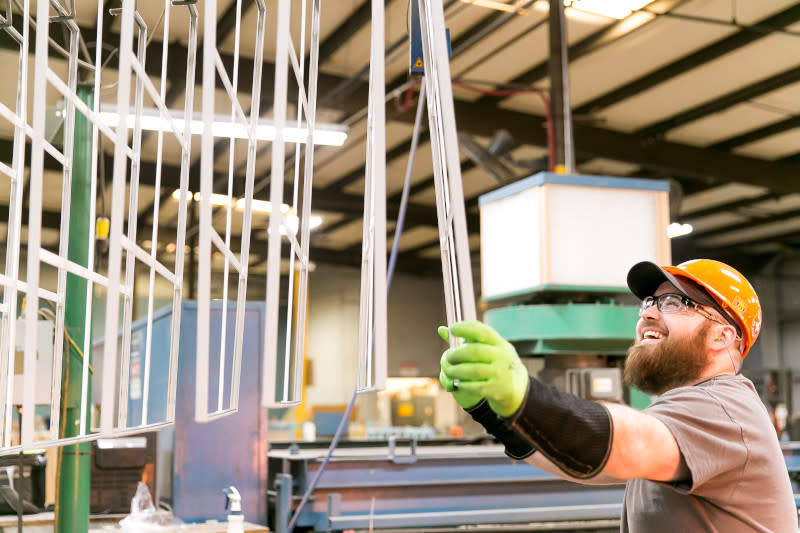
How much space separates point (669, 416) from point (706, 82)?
7811mm

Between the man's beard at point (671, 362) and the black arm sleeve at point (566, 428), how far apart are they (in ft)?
2.09

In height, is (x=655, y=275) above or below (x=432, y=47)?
below

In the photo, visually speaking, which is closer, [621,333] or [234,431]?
[621,333]

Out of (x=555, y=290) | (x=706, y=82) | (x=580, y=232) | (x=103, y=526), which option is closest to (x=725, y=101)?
(x=706, y=82)

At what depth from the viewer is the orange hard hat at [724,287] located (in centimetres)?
175

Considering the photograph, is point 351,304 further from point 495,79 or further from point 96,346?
point 96,346

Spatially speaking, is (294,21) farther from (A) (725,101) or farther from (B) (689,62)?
(A) (725,101)

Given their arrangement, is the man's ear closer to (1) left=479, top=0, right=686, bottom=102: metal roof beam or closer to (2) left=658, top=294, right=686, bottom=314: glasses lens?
(2) left=658, top=294, right=686, bottom=314: glasses lens

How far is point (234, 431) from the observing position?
3.67m

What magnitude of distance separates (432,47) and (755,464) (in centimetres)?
97

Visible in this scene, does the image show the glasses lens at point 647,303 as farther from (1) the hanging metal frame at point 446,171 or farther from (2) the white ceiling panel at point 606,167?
(2) the white ceiling panel at point 606,167

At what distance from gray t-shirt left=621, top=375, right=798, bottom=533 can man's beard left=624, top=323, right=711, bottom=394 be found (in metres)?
0.07

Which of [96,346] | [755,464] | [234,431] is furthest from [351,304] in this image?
[755,464]

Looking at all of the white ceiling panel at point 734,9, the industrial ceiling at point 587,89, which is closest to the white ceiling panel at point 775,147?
the industrial ceiling at point 587,89
